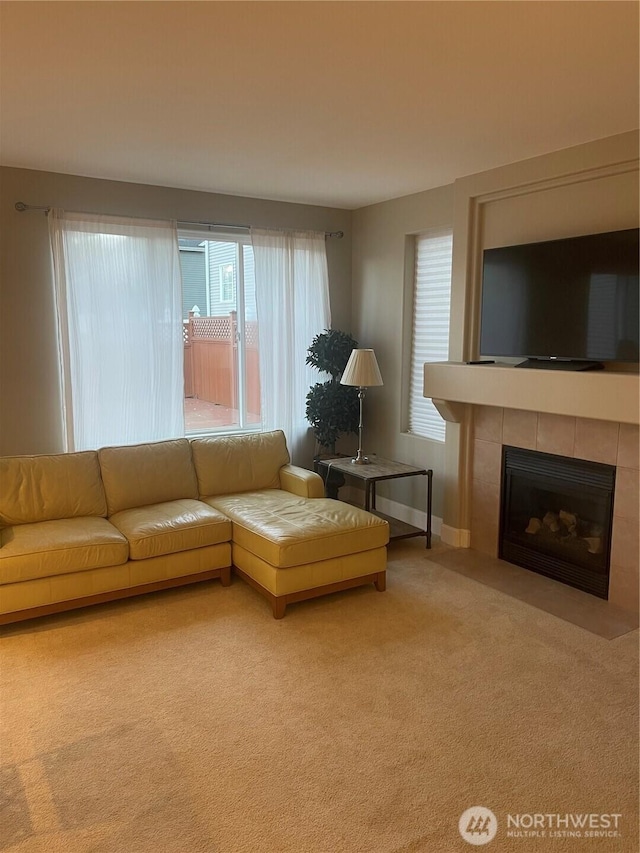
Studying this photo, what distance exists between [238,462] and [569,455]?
2185mm

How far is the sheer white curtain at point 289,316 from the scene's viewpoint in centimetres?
511

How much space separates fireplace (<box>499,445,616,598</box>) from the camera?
3.70m

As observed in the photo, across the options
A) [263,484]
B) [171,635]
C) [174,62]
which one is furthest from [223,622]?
[174,62]

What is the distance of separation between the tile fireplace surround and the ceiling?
157cm

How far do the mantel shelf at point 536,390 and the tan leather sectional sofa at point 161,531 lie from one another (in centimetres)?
100

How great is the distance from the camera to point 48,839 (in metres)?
1.98

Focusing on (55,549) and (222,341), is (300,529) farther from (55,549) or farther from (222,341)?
(222,341)

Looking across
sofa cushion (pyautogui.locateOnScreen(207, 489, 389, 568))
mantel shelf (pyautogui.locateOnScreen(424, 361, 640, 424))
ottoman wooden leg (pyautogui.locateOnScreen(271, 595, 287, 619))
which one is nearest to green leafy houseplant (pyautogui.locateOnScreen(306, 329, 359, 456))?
mantel shelf (pyautogui.locateOnScreen(424, 361, 640, 424))

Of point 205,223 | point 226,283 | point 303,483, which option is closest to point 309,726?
point 303,483

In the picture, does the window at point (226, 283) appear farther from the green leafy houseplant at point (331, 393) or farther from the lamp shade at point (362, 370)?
the lamp shade at point (362, 370)

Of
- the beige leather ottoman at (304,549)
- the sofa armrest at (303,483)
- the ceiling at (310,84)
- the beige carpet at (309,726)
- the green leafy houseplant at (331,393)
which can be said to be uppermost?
the ceiling at (310,84)

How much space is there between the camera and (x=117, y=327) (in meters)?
4.51

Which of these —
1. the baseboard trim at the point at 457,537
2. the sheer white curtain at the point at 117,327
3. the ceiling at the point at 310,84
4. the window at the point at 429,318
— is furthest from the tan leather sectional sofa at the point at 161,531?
the ceiling at the point at 310,84

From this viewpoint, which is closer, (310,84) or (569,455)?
(310,84)
